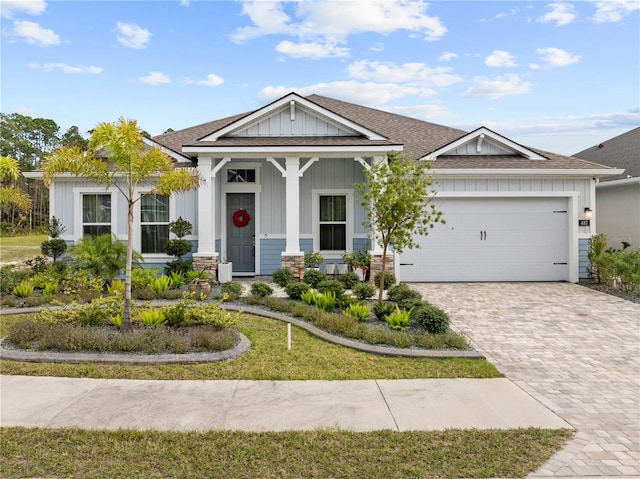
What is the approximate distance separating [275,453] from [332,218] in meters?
10.2

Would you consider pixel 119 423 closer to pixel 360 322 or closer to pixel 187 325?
pixel 187 325

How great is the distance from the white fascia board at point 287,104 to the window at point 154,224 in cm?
242

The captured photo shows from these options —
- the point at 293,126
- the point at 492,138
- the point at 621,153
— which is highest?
the point at 621,153

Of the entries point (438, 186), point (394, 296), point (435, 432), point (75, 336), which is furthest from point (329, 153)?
point (435, 432)

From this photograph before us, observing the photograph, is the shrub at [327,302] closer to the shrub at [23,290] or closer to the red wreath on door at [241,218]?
the red wreath on door at [241,218]

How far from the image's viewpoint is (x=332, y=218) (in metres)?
13.3

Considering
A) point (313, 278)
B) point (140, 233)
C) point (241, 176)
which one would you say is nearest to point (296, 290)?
point (313, 278)

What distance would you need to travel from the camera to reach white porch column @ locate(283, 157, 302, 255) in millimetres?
11539

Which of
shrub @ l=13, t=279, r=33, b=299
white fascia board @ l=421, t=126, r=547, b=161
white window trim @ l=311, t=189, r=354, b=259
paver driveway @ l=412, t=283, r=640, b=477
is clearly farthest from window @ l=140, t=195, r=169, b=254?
white fascia board @ l=421, t=126, r=547, b=161

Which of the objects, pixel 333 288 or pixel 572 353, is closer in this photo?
pixel 572 353

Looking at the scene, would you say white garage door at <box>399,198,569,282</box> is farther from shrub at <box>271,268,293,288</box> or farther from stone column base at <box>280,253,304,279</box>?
shrub at <box>271,268,293,288</box>

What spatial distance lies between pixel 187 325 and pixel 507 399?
4940mm

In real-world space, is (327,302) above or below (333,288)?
below

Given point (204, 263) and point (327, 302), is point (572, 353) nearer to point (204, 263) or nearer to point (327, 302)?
point (327, 302)
